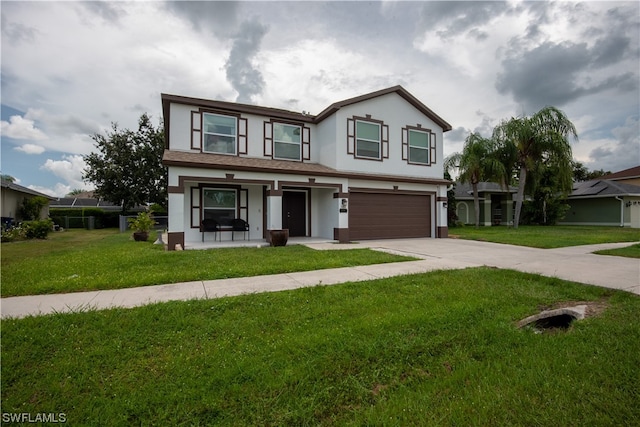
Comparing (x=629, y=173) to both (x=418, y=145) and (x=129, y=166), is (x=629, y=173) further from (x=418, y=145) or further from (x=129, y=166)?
(x=129, y=166)

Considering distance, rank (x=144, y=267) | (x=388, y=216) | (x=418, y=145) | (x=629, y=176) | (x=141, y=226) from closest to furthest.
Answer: (x=144, y=267) → (x=141, y=226) → (x=388, y=216) → (x=418, y=145) → (x=629, y=176)

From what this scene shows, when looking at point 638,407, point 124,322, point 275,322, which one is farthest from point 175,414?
point 638,407

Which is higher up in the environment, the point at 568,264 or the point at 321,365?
the point at 568,264

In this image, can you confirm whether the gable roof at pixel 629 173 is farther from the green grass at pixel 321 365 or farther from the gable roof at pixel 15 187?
the gable roof at pixel 15 187

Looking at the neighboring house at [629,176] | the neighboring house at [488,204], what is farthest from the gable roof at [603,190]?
the neighboring house at [629,176]

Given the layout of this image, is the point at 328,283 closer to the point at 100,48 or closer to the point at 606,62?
the point at 100,48

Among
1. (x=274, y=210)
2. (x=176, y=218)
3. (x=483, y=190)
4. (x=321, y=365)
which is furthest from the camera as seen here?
(x=483, y=190)

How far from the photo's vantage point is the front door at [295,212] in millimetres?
13883

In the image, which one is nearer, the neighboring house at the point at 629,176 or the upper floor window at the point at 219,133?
the upper floor window at the point at 219,133

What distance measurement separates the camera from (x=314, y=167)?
12961mm

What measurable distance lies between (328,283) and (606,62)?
497 inches

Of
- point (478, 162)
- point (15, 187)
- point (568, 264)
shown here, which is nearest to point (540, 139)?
point (478, 162)

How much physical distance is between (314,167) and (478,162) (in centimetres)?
1281

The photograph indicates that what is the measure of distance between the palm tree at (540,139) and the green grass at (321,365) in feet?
57.9
